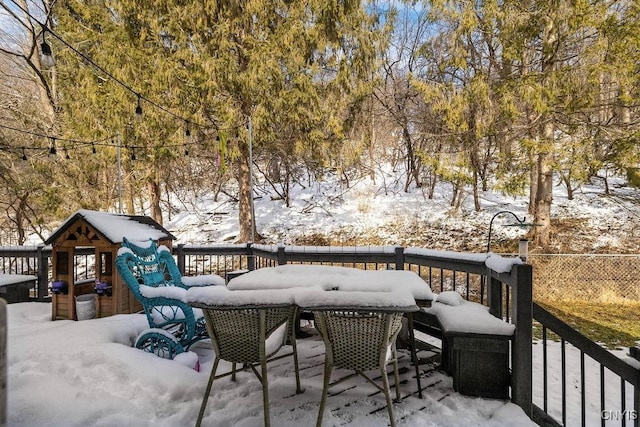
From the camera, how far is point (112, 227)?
12.5 ft

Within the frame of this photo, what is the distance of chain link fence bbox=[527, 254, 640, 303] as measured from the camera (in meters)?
7.37

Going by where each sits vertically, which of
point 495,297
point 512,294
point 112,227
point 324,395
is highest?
point 112,227

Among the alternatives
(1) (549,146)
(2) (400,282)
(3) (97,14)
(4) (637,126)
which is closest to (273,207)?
(3) (97,14)

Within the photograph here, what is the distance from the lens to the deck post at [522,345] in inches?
87.3

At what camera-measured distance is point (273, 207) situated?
14.0 meters

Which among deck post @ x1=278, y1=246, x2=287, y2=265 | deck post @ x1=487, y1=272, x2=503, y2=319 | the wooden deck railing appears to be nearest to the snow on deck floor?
the wooden deck railing

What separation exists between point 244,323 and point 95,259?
274 cm

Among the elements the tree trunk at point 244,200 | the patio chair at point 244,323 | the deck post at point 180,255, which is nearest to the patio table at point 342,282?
the patio chair at point 244,323

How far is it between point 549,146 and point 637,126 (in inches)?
77.1

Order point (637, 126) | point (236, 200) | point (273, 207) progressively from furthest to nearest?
point (236, 200) → point (273, 207) → point (637, 126)

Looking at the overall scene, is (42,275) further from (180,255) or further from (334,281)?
(334,281)

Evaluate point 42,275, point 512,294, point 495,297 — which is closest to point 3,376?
point 512,294

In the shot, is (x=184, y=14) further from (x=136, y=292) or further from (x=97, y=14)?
(x=136, y=292)

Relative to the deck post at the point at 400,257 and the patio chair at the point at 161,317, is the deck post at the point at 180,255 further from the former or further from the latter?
the deck post at the point at 400,257
